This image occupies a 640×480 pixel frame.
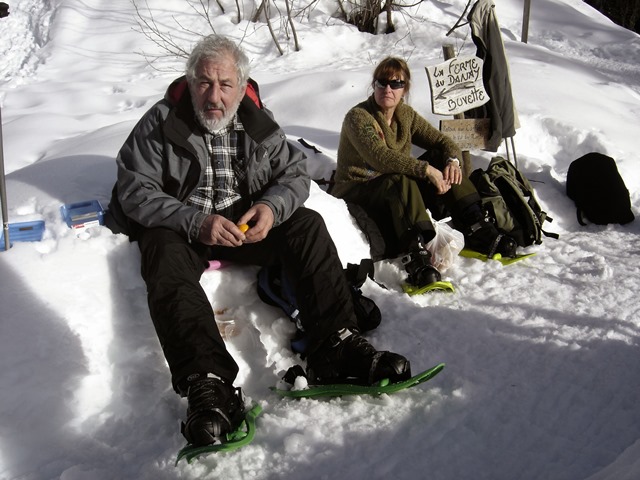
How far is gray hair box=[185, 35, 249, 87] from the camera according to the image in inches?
114

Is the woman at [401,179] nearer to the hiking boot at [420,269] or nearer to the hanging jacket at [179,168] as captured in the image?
the hiking boot at [420,269]

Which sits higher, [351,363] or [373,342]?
[351,363]

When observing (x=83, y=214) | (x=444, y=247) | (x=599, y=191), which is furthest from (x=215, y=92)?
(x=599, y=191)

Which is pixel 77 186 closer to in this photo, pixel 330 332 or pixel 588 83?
pixel 330 332

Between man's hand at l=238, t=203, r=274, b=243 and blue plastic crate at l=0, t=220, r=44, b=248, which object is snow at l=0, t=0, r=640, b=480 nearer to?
blue plastic crate at l=0, t=220, r=44, b=248

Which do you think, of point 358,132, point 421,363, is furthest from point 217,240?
point 358,132

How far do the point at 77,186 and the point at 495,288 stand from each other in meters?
2.48

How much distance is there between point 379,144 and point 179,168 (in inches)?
53.4

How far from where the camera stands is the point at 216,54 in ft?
9.50

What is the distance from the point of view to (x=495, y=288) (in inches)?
136

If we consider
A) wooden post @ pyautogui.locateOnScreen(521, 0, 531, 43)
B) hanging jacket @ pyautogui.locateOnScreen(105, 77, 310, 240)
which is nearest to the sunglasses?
hanging jacket @ pyautogui.locateOnScreen(105, 77, 310, 240)

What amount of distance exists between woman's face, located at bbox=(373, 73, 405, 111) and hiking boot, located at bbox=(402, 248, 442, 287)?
3.26 feet

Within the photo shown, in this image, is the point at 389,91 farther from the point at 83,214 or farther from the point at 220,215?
the point at 83,214

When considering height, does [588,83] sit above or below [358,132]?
below
